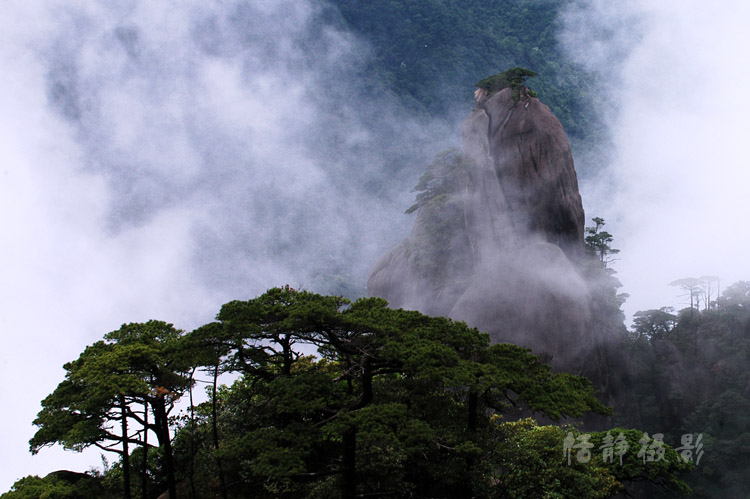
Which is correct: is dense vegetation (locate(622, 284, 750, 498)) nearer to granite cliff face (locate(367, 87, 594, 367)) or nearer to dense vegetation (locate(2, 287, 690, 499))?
granite cliff face (locate(367, 87, 594, 367))

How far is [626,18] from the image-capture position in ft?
257

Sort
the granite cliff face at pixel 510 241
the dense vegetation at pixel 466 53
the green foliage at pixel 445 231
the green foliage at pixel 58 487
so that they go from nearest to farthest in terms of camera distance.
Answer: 1. the green foliage at pixel 58 487
2. the granite cliff face at pixel 510 241
3. the green foliage at pixel 445 231
4. the dense vegetation at pixel 466 53

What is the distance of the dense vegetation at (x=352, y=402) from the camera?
10281 millimetres

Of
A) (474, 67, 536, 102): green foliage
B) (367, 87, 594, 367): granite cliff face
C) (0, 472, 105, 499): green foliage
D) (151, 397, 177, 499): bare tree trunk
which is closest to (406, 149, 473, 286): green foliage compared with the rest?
(367, 87, 594, 367): granite cliff face

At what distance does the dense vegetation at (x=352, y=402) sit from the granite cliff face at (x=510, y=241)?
35.2ft

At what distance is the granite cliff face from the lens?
77.9ft

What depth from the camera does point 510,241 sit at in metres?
26.3

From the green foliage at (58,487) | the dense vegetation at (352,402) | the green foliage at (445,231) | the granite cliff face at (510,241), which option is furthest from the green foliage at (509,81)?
the green foliage at (58,487)

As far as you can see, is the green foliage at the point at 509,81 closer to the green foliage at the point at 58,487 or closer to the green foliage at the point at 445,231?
the green foliage at the point at 445,231

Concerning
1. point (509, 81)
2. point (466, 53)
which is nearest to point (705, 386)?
point (509, 81)

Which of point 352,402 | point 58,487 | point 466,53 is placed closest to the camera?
point 352,402

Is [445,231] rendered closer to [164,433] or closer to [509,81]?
[509,81]

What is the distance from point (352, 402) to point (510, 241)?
16.7 m

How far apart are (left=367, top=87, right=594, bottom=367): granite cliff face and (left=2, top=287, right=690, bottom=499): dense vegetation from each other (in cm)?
1072
